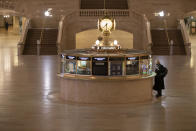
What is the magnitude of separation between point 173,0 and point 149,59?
22.9 m

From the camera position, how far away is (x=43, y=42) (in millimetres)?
31344

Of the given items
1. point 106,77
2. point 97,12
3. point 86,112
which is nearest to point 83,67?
point 106,77

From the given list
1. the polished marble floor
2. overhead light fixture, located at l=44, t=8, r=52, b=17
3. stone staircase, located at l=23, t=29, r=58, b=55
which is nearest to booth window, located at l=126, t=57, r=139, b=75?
the polished marble floor

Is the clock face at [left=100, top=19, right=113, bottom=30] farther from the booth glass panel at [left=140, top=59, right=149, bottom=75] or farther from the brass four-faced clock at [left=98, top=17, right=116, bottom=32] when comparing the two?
the booth glass panel at [left=140, top=59, right=149, bottom=75]

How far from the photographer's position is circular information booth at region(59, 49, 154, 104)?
11836 millimetres

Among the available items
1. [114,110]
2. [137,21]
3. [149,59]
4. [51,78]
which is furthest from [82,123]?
[137,21]

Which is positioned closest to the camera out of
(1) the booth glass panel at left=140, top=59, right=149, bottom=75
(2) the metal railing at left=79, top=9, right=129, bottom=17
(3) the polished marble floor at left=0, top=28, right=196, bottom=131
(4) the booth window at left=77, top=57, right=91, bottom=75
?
(3) the polished marble floor at left=0, top=28, right=196, bottom=131

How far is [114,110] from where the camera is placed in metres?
11.3

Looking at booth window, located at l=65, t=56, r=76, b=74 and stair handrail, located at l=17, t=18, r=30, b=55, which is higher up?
stair handrail, located at l=17, t=18, r=30, b=55

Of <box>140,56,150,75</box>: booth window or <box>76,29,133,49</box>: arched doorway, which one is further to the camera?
→ <box>76,29,133,49</box>: arched doorway

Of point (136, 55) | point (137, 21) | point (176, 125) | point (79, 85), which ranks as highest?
point (137, 21)

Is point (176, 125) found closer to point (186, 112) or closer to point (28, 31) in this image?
point (186, 112)

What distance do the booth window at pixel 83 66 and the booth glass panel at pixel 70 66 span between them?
16cm

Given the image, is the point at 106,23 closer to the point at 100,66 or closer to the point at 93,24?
the point at 100,66
